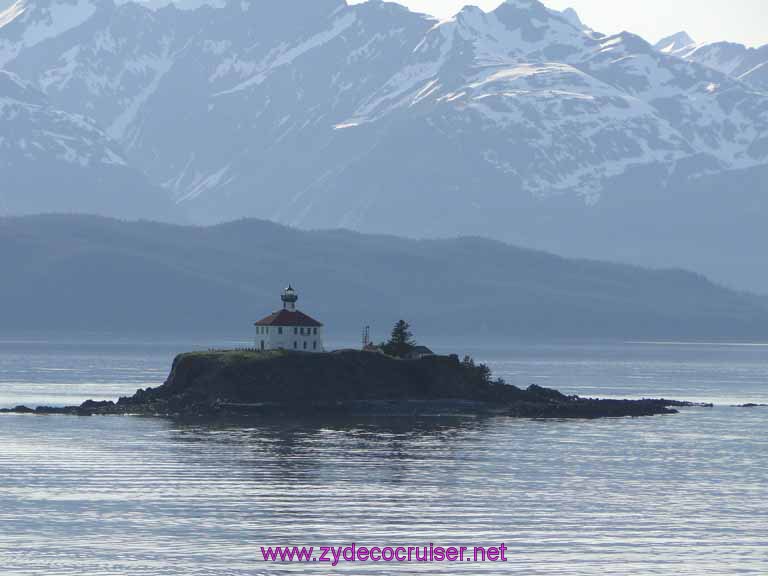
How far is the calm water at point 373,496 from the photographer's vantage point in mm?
94625

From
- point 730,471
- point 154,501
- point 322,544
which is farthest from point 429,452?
point 322,544

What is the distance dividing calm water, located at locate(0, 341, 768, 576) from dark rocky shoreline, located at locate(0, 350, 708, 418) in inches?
404

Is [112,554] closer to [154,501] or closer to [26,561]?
[26,561]

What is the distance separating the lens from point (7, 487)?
119 metres

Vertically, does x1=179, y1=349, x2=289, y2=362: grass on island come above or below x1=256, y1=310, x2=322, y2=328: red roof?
below

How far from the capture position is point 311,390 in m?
179

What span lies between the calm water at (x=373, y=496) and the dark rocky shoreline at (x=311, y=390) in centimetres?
1025

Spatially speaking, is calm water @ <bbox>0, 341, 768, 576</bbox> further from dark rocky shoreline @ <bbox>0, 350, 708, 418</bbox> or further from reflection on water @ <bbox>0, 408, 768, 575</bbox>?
dark rocky shoreline @ <bbox>0, 350, 708, 418</bbox>

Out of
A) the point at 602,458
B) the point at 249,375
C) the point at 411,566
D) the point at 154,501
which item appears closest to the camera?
the point at 411,566

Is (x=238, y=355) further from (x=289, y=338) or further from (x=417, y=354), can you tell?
(x=417, y=354)

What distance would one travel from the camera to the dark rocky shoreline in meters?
177

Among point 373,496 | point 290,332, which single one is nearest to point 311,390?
point 290,332

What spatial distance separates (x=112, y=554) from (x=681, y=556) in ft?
96.9

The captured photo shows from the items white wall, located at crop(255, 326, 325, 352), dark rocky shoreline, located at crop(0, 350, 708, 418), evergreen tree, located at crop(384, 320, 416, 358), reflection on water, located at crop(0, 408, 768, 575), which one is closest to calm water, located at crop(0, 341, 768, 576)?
reflection on water, located at crop(0, 408, 768, 575)
